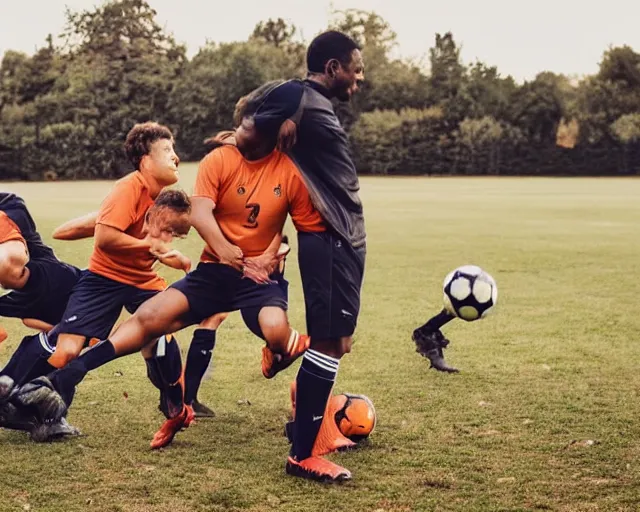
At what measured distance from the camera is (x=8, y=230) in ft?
16.2

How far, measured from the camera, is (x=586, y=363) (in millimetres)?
7176

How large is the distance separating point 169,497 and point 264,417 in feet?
5.15

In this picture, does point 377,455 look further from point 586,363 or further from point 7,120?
point 7,120

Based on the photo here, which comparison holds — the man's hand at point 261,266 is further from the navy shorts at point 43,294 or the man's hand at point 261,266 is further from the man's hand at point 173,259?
the navy shorts at point 43,294

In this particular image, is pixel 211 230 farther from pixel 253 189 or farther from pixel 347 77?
pixel 347 77

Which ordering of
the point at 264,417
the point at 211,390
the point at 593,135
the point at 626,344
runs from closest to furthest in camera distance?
the point at 264,417 < the point at 211,390 < the point at 626,344 < the point at 593,135

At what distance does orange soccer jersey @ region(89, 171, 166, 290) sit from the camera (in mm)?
4902

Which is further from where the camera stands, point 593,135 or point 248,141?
point 593,135

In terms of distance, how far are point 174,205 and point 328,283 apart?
0.98 m

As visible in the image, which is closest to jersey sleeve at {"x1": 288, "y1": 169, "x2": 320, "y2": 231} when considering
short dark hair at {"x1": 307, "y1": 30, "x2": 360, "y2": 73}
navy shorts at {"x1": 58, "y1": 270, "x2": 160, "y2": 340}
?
short dark hair at {"x1": 307, "y1": 30, "x2": 360, "y2": 73}

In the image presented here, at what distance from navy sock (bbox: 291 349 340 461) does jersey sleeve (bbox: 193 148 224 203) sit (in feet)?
2.89

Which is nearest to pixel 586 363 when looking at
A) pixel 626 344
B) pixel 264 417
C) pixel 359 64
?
pixel 626 344

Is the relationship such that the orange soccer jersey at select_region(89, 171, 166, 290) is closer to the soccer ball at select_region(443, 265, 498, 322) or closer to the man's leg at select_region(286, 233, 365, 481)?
the man's leg at select_region(286, 233, 365, 481)

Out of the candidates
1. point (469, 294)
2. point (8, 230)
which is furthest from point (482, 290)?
point (8, 230)
